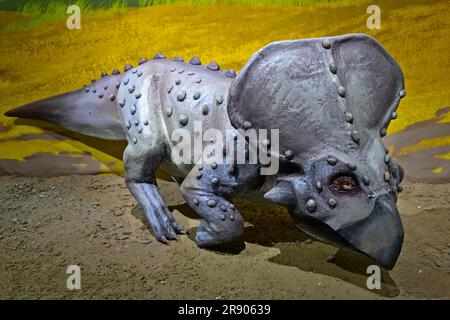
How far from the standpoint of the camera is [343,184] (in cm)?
195

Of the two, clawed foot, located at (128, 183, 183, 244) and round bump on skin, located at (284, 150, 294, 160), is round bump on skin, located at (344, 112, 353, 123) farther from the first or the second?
clawed foot, located at (128, 183, 183, 244)

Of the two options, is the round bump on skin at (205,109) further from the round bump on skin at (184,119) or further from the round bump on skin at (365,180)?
the round bump on skin at (365,180)

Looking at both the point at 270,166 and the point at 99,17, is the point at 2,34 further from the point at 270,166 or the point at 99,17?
the point at 270,166

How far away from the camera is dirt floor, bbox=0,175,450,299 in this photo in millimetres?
2057

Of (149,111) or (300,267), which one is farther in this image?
(149,111)

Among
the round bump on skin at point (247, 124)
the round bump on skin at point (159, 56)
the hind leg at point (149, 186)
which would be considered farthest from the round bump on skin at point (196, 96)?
the round bump on skin at point (159, 56)

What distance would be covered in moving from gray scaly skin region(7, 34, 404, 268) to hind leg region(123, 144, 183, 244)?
0.30 feet

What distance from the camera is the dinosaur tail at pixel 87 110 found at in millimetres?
2965

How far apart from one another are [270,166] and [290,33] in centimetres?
127

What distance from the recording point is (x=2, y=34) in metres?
3.16

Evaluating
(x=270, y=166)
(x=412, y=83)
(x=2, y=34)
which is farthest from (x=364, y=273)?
(x=2, y=34)

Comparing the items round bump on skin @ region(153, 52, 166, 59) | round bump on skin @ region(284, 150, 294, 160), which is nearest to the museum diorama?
round bump on skin @ region(284, 150, 294, 160)

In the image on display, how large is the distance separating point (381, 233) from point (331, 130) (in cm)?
43

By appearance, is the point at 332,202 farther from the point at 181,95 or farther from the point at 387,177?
the point at 181,95
